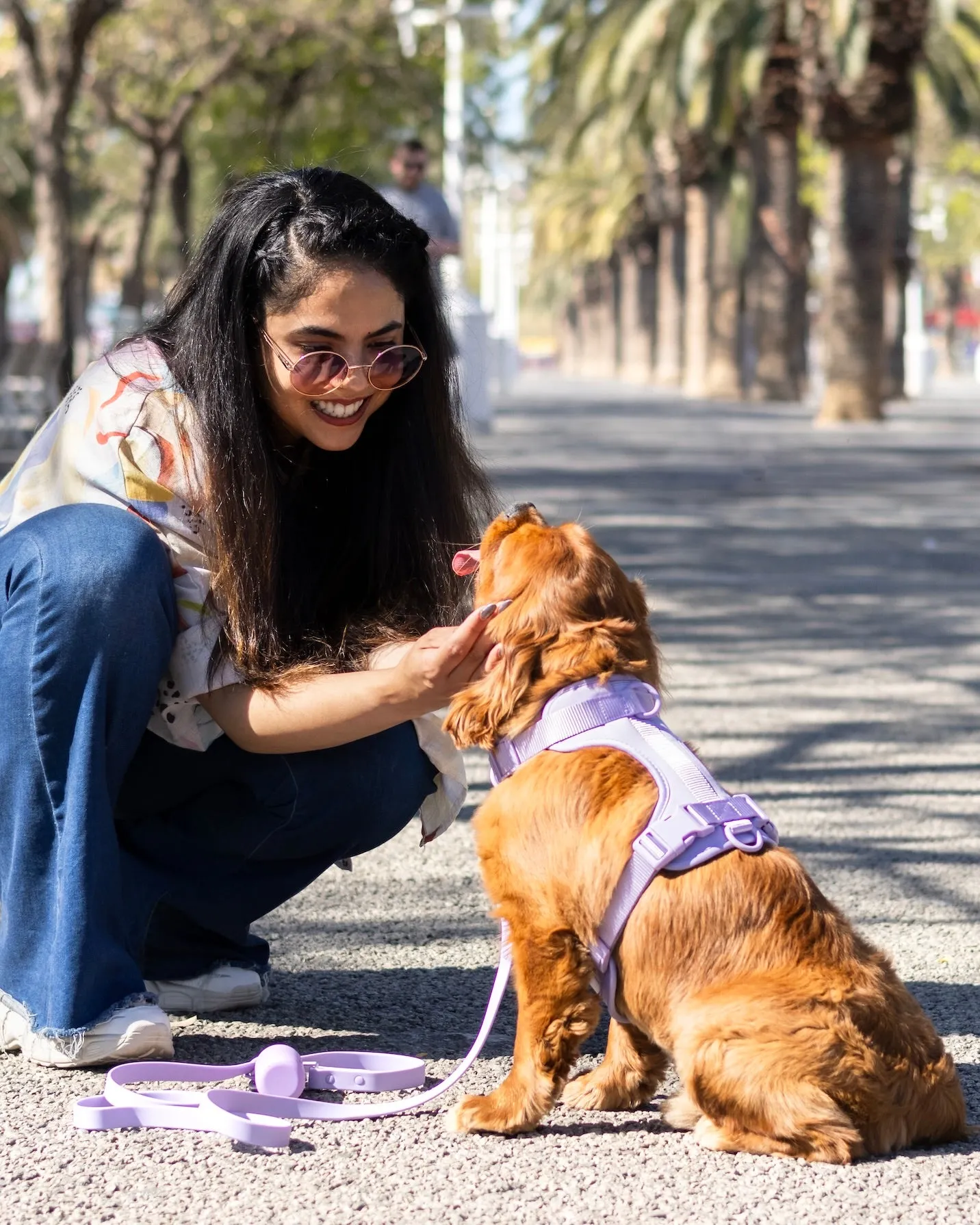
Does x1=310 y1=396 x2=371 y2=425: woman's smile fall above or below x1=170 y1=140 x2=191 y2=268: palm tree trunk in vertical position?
below

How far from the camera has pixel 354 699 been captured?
3.13 metres

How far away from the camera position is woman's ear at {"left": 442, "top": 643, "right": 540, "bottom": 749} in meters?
2.88

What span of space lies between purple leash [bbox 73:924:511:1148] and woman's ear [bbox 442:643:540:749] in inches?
13.3

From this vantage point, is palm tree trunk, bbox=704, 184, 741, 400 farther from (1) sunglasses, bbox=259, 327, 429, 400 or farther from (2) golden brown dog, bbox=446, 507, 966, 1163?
(2) golden brown dog, bbox=446, 507, 966, 1163

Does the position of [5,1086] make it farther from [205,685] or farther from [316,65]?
[316,65]

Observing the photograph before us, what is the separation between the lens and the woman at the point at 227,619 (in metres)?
3.11

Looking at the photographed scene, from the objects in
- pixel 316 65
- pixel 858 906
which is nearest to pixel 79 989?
pixel 858 906

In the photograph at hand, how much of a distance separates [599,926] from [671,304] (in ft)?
139

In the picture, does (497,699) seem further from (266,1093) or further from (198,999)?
(198,999)

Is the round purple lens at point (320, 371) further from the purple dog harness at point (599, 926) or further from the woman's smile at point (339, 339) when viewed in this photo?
the purple dog harness at point (599, 926)

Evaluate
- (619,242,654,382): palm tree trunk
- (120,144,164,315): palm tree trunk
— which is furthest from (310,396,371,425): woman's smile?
(619,242,654,382): palm tree trunk

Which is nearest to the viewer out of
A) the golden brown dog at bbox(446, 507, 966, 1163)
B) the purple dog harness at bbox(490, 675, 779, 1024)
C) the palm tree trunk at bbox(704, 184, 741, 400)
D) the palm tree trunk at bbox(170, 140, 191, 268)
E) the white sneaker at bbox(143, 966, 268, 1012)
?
the golden brown dog at bbox(446, 507, 966, 1163)

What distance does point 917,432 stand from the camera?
22047 mm

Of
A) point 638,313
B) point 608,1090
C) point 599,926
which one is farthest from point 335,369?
point 638,313
